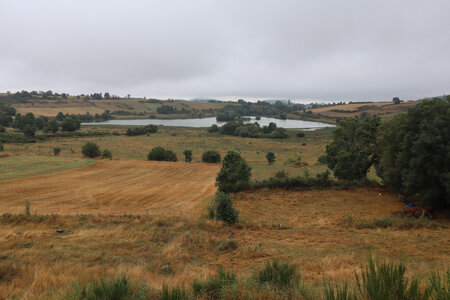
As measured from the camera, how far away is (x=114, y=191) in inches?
858

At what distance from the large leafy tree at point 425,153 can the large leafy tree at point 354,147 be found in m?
5.42

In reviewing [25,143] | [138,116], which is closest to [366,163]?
[25,143]

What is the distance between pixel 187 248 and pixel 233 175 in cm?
1201

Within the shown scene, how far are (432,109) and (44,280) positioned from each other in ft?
60.2

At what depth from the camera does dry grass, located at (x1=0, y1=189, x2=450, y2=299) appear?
18.4ft

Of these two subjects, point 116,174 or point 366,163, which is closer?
point 366,163

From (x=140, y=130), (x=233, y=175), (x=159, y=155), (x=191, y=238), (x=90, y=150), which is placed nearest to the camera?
(x=191, y=238)

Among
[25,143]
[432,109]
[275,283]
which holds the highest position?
[432,109]

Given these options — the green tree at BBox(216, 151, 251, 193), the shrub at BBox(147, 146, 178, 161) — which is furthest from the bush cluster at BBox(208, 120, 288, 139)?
the green tree at BBox(216, 151, 251, 193)

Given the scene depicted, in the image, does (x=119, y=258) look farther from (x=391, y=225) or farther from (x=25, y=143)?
(x=25, y=143)

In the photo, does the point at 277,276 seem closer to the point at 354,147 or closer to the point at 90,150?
the point at 354,147

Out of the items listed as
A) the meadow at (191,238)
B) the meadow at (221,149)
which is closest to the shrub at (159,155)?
the meadow at (221,149)

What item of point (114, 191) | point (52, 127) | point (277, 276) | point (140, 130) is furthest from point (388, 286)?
point (52, 127)

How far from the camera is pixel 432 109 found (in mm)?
14047
